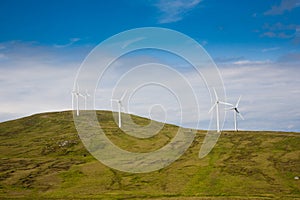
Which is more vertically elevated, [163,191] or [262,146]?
[262,146]

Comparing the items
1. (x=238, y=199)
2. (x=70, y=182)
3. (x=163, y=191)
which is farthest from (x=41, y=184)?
(x=238, y=199)

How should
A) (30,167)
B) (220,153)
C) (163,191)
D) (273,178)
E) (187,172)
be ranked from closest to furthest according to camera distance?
(163,191) < (273,178) < (187,172) < (30,167) < (220,153)

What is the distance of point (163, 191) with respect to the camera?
13462 cm

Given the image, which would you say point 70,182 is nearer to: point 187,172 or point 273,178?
point 187,172

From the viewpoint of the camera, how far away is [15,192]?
136125 mm

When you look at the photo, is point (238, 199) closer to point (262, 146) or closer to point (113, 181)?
point (113, 181)

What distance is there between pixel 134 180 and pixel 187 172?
73.6ft

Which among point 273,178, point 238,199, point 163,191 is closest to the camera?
point 238,199

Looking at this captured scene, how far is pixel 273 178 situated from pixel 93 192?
67.3 meters

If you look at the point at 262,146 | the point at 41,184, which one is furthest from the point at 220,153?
the point at 41,184

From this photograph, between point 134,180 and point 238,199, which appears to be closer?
point 238,199

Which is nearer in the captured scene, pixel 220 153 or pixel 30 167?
pixel 30 167

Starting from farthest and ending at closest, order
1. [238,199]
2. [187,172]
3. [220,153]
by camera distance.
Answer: [220,153] < [187,172] < [238,199]

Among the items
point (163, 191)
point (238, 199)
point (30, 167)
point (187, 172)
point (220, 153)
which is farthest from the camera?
point (220, 153)
